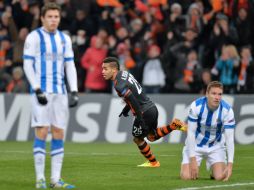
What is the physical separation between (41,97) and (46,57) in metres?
0.59

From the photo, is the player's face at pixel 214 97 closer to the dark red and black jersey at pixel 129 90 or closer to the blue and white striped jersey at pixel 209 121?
the blue and white striped jersey at pixel 209 121

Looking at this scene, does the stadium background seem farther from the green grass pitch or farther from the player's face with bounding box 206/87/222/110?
the player's face with bounding box 206/87/222/110

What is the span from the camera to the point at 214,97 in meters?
11.4

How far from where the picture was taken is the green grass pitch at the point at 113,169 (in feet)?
36.2

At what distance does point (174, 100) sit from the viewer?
20.7 m

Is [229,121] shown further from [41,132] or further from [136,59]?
[136,59]

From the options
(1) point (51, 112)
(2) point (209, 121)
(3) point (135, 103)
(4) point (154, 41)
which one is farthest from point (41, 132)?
(4) point (154, 41)

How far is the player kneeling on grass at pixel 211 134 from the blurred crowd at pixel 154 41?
8.33m

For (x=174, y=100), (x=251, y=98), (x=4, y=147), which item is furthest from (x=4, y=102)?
(x=251, y=98)

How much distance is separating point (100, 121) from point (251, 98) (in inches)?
146

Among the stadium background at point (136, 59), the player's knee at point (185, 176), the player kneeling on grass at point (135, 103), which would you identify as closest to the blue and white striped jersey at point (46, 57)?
the player's knee at point (185, 176)

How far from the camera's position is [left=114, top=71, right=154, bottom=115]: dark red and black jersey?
14.4 meters

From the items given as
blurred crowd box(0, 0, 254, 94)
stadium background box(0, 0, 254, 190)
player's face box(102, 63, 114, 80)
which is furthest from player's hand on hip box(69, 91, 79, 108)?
blurred crowd box(0, 0, 254, 94)

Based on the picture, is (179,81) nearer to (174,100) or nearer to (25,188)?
(174,100)
